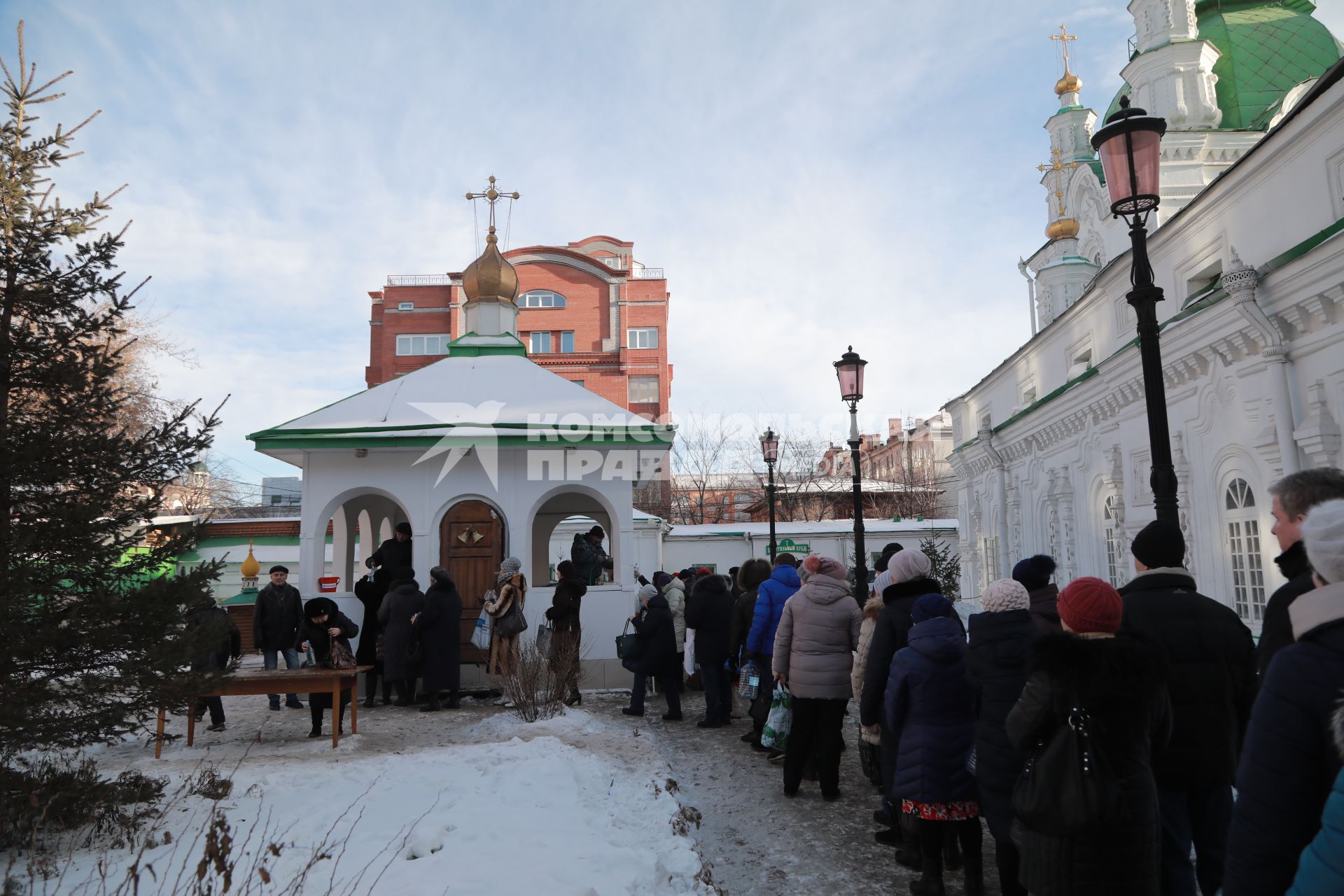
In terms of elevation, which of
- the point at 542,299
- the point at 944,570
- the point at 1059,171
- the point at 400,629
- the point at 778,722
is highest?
the point at 542,299

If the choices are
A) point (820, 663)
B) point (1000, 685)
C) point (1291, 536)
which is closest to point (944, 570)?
point (820, 663)

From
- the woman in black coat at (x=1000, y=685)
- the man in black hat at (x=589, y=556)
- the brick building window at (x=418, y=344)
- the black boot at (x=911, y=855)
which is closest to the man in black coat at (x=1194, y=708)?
the woman in black coat at (x=1000, y=685)

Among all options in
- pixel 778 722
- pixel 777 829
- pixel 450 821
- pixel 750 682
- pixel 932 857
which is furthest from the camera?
pixel 750 682

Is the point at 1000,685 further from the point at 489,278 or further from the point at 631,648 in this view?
the point at 489,278

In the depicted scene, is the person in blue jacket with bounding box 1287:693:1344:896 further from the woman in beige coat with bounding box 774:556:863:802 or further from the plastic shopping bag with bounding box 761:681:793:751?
the plastic shopping bag with bounding box 761:681:793:751

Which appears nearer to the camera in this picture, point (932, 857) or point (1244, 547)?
point (932, 857)

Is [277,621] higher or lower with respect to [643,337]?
lower

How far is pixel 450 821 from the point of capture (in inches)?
214

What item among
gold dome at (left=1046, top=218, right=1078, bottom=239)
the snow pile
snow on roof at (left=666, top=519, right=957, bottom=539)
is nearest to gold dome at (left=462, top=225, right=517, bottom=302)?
the snow pile

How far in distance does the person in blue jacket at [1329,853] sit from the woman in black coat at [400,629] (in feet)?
32.1

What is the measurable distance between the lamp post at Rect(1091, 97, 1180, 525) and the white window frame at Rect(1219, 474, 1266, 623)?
7.34 metres

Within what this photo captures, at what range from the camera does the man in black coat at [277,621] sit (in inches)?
435

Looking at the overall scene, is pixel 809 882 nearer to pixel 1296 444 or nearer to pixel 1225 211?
pixel 1296 444

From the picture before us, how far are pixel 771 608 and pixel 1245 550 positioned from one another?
8507 millimetres
